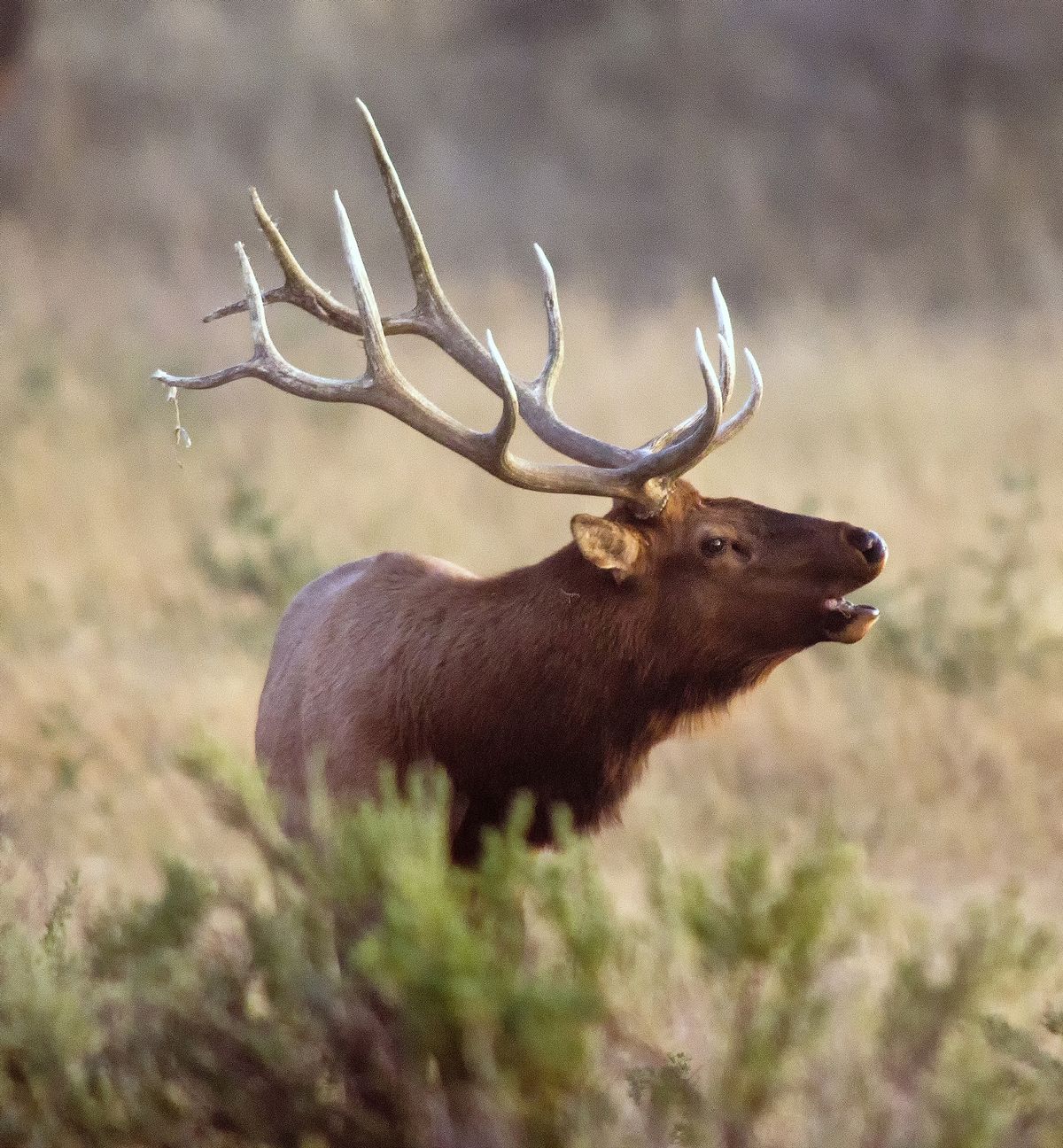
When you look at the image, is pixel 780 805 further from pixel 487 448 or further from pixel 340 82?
pixel 340 82

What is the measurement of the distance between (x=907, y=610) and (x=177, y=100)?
12805 mm

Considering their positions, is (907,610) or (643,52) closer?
(907,610)

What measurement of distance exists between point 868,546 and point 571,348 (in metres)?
8.34

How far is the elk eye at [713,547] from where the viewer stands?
405 centimetres

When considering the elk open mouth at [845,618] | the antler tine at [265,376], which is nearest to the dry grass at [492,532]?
the elk open mouth at [845,618]

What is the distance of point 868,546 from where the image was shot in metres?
3.97

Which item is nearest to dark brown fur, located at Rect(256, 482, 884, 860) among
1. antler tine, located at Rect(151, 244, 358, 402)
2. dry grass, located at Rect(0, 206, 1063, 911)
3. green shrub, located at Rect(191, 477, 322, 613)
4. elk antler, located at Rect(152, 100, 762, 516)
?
elk antler, located at Rect(152, 100, 762, 516)

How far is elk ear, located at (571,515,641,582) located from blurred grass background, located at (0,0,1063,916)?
0.43 metres

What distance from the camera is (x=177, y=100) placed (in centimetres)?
1867

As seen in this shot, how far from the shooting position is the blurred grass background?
698 centimetres

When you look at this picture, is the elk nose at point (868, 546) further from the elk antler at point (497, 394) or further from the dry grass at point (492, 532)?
the dry grass at point (492, 532)

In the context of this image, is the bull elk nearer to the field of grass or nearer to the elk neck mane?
the elk neck mane

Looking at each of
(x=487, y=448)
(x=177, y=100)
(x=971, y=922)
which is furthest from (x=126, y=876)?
(x=177, y=100)

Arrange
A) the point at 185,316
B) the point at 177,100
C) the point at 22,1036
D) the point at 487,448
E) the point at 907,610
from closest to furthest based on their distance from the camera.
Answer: the point at 22,1036 → the point at 487,448 → the point at 907,610 → the point at 185,316 → the point at 177,100
